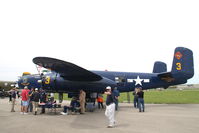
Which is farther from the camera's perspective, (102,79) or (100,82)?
(102,79)

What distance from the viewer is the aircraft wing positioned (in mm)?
11391

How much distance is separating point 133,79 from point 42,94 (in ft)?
26.8

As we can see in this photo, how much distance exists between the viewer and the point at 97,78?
46.5 feet

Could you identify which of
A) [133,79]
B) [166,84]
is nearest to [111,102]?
[133,79]

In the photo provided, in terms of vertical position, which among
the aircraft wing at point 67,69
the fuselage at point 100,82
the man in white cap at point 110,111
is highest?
the aircraft wing at point 67,69

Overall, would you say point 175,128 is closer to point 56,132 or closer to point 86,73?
point 56,132

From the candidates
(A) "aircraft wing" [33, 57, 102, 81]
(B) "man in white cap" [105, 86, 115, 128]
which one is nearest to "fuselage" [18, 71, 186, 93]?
(A) "aircraft wing" [33, 57, 102, 81]

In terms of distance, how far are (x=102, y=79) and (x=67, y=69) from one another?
2.94m

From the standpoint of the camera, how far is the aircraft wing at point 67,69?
1139 cm

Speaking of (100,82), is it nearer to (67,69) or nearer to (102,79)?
(102,79)

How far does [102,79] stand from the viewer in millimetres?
14531

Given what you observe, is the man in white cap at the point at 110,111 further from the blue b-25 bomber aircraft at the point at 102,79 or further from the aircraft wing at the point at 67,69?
the blue b-25 bomber aircraft at the point at 102,79

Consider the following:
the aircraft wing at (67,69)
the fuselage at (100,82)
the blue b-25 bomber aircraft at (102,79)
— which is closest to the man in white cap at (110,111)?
the aircraft wing at (67,69)

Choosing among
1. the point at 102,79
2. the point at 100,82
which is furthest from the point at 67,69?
the point at 102,79
